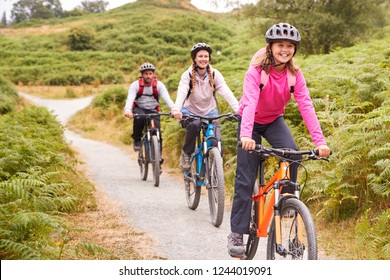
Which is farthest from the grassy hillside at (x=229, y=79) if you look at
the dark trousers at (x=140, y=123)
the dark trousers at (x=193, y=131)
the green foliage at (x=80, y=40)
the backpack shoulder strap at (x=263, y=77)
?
the backpack shoulder strap at (x=263, y=77)

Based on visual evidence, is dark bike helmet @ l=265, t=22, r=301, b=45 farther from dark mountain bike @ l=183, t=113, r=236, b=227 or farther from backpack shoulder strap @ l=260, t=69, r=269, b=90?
dark mountain bike @ l=183, t=113, r=236, b=227

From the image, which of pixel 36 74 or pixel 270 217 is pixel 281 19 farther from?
pixel 36 74

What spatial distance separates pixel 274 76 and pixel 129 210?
4.00 meters

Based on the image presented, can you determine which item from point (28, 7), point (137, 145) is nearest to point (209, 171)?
point (137, 145)

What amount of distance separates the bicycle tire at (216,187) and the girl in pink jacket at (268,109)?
1.62 m

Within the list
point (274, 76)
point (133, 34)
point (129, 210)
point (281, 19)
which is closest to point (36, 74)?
point (133, 34)

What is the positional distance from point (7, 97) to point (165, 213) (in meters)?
19.2

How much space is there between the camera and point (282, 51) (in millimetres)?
4473

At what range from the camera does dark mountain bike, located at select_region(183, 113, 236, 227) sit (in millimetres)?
6672

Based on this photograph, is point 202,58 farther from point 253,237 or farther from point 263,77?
point 253,237

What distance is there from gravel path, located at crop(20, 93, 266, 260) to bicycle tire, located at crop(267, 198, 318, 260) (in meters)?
1.40

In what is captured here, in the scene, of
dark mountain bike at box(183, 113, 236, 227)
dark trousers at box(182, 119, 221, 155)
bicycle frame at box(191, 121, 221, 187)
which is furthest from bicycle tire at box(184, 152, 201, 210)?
dark trousers at box(182, 119, 221, 155)

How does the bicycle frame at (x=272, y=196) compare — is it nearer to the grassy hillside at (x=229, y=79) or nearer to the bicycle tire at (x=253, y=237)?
the bicycle tire at (x=253, y=237)

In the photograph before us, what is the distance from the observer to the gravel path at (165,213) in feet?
19.3
